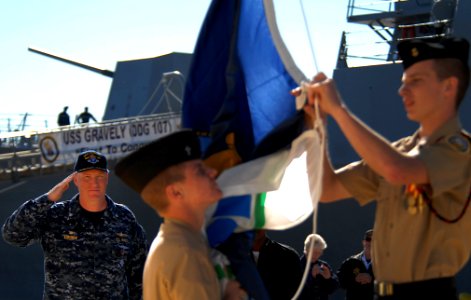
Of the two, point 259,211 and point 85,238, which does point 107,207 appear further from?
point 259,211

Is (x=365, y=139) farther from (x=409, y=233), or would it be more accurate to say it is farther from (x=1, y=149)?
(x=1, y=149)

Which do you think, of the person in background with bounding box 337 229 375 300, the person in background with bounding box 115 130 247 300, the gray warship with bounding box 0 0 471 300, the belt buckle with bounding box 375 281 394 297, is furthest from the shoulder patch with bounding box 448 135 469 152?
the gray warship with bounding box 0 0 471 300

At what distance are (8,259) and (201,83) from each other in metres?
12.7

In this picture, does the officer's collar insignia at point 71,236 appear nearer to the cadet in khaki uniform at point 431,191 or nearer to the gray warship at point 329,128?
the cadet in khaki uniform at point 431,191

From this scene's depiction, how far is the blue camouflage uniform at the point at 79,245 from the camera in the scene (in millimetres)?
5297

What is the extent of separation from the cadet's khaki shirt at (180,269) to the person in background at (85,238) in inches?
81.3

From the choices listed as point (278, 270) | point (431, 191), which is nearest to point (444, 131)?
point (431, 191)

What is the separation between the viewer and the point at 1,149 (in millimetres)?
18672

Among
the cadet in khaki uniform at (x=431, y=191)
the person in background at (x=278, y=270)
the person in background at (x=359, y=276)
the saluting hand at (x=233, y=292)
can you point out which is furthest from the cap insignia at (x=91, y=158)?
the person in background at (x=359, y=276)

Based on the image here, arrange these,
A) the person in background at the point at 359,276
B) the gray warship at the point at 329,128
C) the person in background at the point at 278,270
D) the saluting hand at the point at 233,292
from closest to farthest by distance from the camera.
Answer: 1. the saluting hand at the point at 233,292
2. the person in background at the point at 278,270
3. the person in background at the point at 359,276
4. the gray warship at the point at 329,128

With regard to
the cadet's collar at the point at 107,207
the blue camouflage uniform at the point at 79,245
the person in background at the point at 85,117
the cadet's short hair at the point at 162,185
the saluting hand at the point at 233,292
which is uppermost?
the cadet's short hair at the point at 162,185

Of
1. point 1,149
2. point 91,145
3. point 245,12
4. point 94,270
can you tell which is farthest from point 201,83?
point 1,149

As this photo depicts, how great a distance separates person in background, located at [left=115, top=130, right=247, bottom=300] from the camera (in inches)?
127

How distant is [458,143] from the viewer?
3004 millimetres
